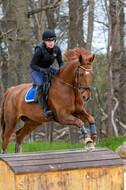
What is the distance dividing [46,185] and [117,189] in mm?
1103

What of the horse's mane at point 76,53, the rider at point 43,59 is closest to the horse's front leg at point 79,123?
the rider at point 43,59

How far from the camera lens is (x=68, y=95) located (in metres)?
4.89

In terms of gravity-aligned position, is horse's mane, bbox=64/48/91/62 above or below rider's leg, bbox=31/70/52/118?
above

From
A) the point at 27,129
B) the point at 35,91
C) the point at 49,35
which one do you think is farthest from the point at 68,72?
the point at 27,129

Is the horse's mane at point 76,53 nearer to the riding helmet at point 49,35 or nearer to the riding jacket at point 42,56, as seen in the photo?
the riding jacket at point 42,56

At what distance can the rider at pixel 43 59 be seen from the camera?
5.11 meters

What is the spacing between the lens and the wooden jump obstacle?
12.9 feet

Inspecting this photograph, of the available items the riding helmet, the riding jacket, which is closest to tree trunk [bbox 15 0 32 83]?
the riding jacket

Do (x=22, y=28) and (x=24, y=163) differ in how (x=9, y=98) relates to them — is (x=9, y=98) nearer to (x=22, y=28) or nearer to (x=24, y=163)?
(x=24, y=163)

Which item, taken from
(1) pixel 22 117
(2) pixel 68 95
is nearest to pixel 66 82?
(2) pixel 68 95

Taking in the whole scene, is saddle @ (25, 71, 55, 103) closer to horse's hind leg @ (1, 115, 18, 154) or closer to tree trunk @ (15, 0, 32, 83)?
horse's hind leg @ (1, 115, 18, 154)

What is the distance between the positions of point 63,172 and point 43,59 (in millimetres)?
2166

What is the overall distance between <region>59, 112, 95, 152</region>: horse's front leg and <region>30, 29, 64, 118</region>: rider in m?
0.43

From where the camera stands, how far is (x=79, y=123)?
4.48 meters
